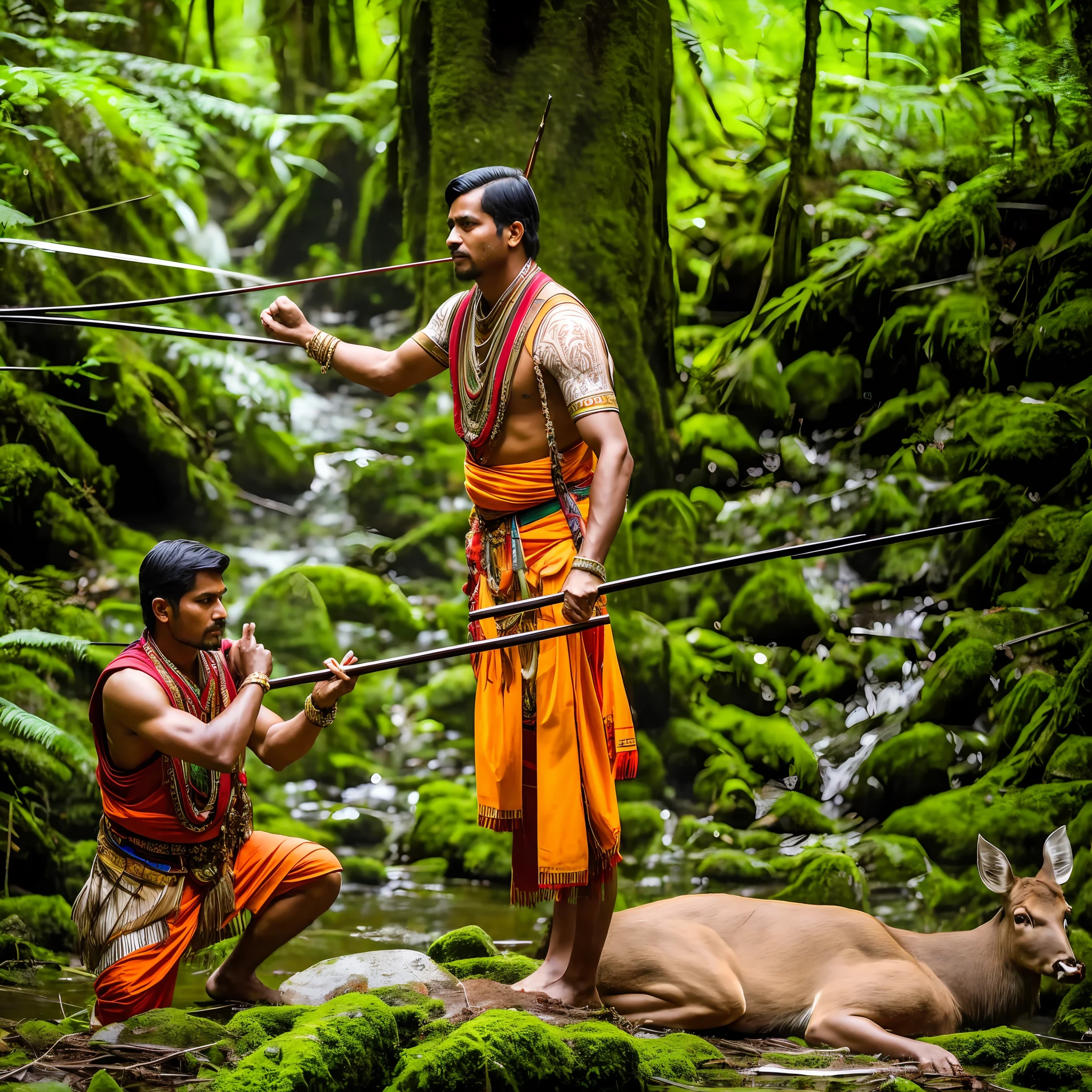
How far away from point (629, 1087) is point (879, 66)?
22.4ft

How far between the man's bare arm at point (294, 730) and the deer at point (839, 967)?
1276 millimetres

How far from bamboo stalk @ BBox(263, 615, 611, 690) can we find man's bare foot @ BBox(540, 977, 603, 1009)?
3.64 feet

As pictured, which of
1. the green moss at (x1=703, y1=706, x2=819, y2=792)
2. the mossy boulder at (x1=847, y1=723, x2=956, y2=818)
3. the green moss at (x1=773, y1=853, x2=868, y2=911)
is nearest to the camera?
the green moss at (x1=773, y1=853, x2=868, y2=911)

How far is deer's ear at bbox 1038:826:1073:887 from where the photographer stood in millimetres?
3830

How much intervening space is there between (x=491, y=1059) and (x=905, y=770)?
3701 millimetres

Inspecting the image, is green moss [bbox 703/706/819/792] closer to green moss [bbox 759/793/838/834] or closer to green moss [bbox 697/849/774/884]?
green moss [bbox 759/793/838/834]

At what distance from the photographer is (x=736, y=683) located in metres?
6.89

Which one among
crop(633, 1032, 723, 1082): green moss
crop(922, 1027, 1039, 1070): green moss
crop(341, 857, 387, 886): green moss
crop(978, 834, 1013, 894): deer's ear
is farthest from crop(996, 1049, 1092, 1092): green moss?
crop(341, 857, 387, 886): green moss

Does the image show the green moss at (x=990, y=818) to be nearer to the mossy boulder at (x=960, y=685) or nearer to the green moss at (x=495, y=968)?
the mossy boulder at (x=960, y=685)

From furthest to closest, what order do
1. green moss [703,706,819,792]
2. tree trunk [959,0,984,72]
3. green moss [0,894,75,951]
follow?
1. tree trunk [959,0,984,72]
2. green moss [703,706,819,792]
3. green moss [0,894,75,951]

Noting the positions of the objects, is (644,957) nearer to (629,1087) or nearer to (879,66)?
(629,1087)

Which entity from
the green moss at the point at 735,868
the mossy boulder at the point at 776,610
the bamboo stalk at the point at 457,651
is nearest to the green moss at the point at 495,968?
the bamboo stalk at the point at 457,651

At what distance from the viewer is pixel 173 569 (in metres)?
3.47

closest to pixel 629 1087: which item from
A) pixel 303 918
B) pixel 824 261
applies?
pixel 303 918
